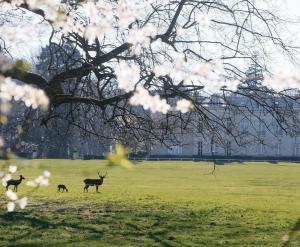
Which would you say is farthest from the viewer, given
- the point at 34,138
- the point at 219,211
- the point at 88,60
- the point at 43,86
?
the point at 34,138

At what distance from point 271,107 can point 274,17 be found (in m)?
2.25

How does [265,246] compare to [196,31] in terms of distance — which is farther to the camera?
[196,31]

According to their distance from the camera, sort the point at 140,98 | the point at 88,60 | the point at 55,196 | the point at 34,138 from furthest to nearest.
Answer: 1. the point at 34,138
2. the point at 55,196
3. the point at 88,60
4. the point at 140,98

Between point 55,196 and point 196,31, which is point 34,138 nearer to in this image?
point 55,196

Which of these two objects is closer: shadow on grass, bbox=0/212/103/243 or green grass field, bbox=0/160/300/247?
green grass field, bbox=0/160/300/247

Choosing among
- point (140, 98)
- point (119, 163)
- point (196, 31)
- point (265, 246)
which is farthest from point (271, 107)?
point (119, 163)

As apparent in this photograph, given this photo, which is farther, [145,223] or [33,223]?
[145,223]

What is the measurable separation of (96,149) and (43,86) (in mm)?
77457

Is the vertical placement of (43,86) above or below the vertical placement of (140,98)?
above

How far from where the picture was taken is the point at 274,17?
14.1m

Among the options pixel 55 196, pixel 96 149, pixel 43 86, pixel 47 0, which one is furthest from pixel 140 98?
pixel 96 149

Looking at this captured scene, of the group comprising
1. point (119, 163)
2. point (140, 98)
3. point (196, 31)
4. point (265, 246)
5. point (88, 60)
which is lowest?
point (265, 246)

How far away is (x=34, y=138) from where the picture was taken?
7400cm

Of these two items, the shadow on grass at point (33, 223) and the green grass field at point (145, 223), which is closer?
the green grass field at point (145, 223)
